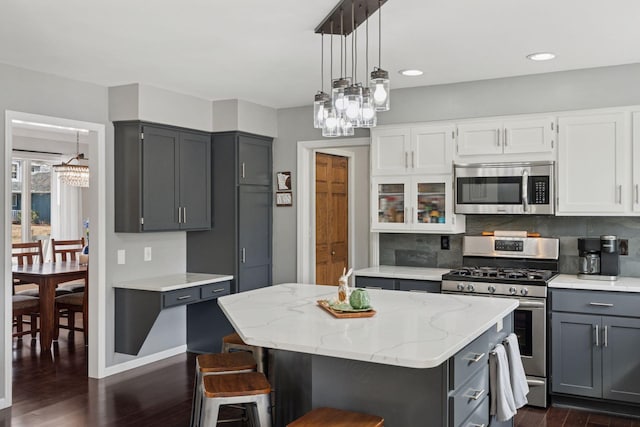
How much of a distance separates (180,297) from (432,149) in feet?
8.03

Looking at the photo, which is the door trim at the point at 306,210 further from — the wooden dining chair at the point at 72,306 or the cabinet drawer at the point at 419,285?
the wooden dining chair at the point at 72,306

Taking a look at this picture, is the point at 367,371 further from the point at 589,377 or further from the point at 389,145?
the point at 389,145

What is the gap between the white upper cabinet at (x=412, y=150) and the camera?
4.79 m

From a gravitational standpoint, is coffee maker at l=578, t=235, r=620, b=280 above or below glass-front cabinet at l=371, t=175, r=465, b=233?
below

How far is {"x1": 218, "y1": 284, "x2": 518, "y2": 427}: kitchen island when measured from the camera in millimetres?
2250

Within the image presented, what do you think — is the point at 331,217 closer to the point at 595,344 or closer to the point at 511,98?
the point at 511,98

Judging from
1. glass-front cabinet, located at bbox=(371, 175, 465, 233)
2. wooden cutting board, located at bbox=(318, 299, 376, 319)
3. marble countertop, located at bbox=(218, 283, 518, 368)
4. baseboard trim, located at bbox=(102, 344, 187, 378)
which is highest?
glass-front cabinet, located at bbox=(371, 175, 465, 233)

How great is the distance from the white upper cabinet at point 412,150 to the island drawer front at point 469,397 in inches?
89.9

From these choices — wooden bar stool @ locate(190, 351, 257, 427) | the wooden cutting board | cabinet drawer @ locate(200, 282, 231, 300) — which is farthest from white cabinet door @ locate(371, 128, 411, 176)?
wooden bar stool @ locate(190, 351, 257, 427)

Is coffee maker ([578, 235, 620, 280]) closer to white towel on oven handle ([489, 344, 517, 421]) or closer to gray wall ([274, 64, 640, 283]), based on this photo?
gray wall ([274, 64, 640, 283])

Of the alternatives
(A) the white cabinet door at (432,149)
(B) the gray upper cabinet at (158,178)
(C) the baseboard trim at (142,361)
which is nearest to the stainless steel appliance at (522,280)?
(A) the white cabinet door at (432,149)

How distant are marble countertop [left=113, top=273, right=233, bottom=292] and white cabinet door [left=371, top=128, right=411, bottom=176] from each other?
173 cm

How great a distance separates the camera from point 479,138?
4645 millimetres

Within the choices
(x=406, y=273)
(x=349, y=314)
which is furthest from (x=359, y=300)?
(x=406, y=273)
